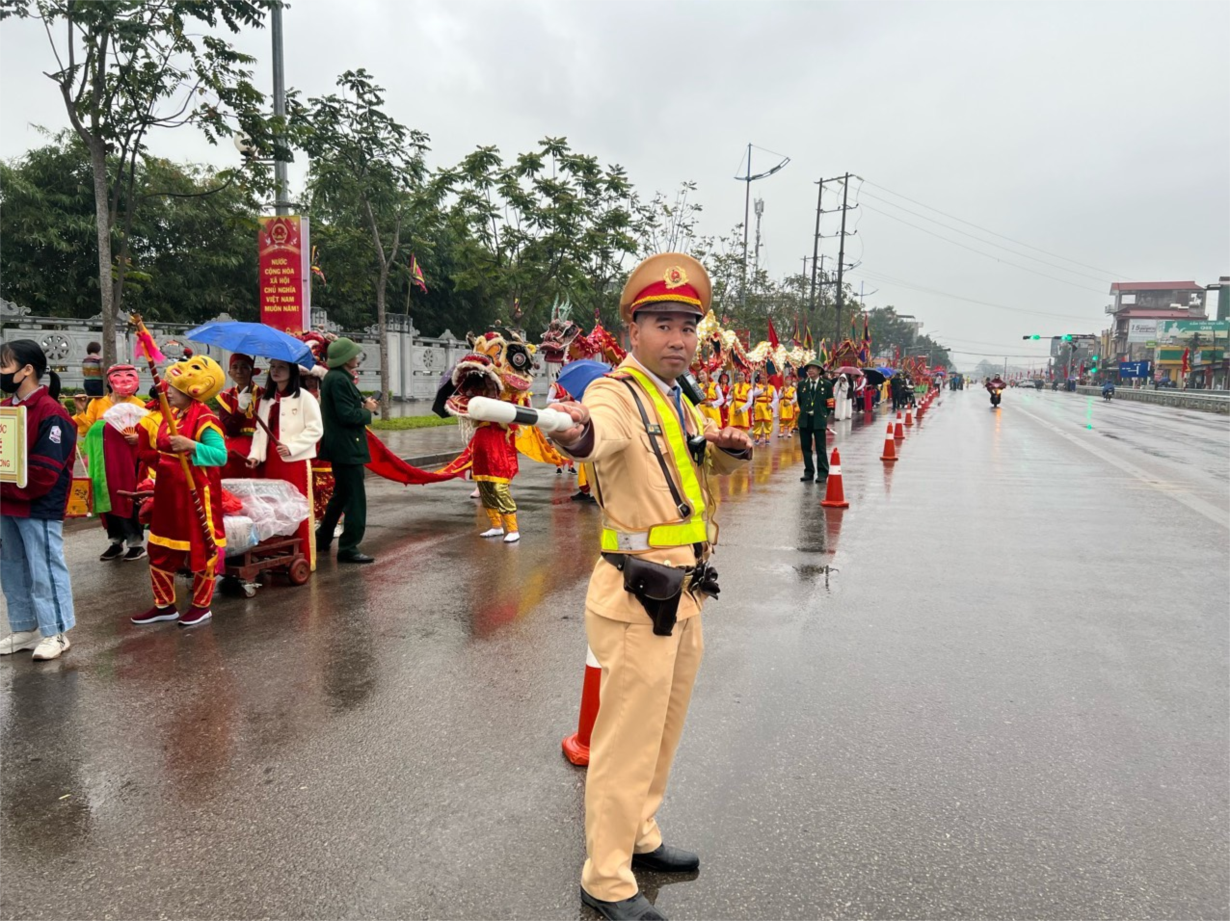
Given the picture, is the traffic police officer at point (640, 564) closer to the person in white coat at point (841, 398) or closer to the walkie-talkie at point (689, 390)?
the walkie-talkie at point (689, 390)

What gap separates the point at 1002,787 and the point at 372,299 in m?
29.4

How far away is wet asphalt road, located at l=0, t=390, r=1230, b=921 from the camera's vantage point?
2621mm

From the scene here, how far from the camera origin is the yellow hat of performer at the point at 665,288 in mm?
2467

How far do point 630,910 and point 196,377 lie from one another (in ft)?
14.0

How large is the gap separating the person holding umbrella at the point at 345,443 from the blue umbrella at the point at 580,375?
13.8 feet

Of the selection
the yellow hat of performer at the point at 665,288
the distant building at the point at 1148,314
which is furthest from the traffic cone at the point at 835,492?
the distant building at the point at 1148,314

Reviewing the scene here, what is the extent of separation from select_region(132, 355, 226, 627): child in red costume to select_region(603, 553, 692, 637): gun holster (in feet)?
11.9

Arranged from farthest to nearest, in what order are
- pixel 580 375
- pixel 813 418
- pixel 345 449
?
pixel 813 418 → pixel 345 449 → pixel 580 375

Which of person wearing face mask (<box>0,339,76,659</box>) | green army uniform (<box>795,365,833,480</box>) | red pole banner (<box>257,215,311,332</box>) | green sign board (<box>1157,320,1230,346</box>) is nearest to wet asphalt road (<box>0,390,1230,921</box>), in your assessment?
person wearing face mask (<box>0,339,76,659</box>)

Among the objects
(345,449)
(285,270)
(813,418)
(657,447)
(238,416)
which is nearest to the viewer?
(657,447)

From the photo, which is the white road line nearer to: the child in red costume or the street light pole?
the child in red costume

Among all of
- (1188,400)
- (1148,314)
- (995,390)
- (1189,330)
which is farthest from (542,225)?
(1148,314)

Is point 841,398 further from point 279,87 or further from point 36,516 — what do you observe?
point 36,516

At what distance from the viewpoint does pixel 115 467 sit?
696 cm
